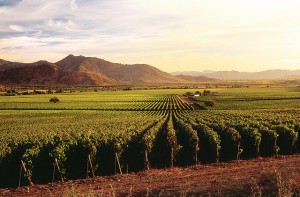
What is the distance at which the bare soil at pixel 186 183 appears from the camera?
15648 millimetres

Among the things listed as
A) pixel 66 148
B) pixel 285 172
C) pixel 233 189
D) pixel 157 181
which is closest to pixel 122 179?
pixel 157 181

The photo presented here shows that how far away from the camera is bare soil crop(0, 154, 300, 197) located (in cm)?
1565

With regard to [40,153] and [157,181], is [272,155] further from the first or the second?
[40,153]

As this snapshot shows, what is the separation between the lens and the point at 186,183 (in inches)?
720

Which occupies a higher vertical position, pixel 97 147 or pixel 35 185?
pixel 97 147

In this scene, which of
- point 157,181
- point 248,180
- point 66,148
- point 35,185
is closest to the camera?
point 248,180

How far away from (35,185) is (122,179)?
579 cm

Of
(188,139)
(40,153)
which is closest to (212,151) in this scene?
(188,139)

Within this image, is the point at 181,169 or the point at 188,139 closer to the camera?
the point at 181,169

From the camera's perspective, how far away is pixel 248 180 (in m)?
17.4

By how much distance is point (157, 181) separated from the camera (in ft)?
65.2

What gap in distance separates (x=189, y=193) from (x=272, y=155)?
1502cm

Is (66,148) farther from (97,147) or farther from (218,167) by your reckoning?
(218,167)

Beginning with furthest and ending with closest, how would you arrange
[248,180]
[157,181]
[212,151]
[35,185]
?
1. [212,151]
2. [35,185]
3. [157,181]
4. [248,180]
